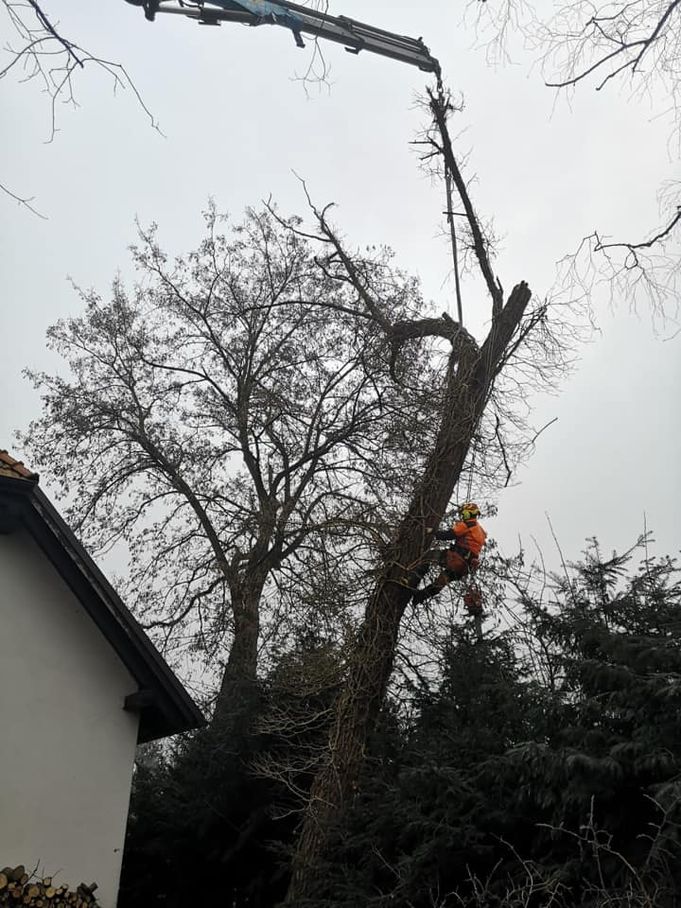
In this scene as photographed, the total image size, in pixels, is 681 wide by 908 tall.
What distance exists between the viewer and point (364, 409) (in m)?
13.5

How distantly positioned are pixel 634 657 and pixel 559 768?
3.06 ft

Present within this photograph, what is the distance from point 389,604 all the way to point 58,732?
3087 mm

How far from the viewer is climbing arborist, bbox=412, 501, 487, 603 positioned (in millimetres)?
7543

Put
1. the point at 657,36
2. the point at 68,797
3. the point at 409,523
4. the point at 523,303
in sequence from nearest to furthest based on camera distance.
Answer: the point at 657,36 < the point at 68,797 < the point at 409,523 < the point at 523,303

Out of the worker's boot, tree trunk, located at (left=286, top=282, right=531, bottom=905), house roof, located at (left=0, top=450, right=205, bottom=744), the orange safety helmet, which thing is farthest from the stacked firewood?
the orange safety helmet

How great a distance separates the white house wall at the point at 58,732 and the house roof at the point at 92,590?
0.48ft

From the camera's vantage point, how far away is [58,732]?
6727 mm

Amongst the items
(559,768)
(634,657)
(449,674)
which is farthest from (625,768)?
(449,674)

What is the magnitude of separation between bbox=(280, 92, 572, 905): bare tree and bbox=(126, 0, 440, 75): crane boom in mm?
804

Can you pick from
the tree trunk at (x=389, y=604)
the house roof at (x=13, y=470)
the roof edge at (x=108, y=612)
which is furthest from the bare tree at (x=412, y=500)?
the house roof at (x=13, y=470)

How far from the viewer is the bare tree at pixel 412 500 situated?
674 cm

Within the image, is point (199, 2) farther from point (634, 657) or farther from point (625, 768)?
point (625, 768)

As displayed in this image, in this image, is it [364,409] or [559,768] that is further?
[364,409]

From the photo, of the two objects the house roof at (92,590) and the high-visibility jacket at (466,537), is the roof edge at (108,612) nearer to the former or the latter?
the house roof at (92,590)
